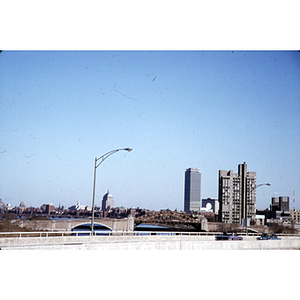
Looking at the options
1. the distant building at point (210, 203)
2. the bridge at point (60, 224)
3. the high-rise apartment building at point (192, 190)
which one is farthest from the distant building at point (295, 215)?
the high-rise apartment building at point (192, 190)

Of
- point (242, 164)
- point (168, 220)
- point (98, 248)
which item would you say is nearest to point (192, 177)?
point (168, 220)

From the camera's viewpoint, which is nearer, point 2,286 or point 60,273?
point 2,286

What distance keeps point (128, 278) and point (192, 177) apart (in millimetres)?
68220

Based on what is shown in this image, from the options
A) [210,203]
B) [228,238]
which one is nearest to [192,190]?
[210,203]

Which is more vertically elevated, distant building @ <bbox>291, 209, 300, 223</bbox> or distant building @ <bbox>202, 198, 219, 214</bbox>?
distant building @ <bbox>202, 198, 219, 214</bbox>

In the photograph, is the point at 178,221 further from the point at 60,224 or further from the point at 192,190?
the point at 60,224

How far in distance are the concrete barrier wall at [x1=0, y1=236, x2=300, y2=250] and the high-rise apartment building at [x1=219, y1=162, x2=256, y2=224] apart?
69.5 ft

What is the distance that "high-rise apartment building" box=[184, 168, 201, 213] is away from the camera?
68.8 metres

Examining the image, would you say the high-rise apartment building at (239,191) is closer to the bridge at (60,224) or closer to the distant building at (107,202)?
the bridge at (60,224)

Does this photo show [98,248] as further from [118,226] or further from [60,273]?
[118,226]

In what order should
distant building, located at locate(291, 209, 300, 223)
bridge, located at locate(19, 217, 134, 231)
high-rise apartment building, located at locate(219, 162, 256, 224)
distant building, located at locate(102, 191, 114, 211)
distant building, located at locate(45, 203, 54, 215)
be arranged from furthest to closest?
1. distant building, located at locate(102, 191, 114, 211)
2. distant building, located at locate(45, 203, 54, 215)
3. high-rise apartment building, located at locate(219, 162, 256, 224)
4. distant building, located at locate(291, 209, 300, 223)
5. bridge, located at locate(19, 217, 134, 231)

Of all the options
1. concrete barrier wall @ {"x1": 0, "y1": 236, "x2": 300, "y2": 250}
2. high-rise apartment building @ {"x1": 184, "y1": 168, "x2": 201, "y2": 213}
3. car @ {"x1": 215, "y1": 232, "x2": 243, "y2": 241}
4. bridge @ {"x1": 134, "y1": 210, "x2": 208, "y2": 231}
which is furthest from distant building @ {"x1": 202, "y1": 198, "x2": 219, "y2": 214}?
concrete barrier wall @ {"x1": 0, "y1": 236, "x2": 300, "y2": 250}

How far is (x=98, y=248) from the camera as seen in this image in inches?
451

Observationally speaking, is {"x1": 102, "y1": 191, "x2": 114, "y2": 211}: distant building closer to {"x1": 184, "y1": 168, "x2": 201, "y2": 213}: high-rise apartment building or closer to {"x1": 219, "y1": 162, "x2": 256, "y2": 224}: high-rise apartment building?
{"x1": 219, "y1": 162, "x2": 256, "y2": 224}: high-rise apartment building
